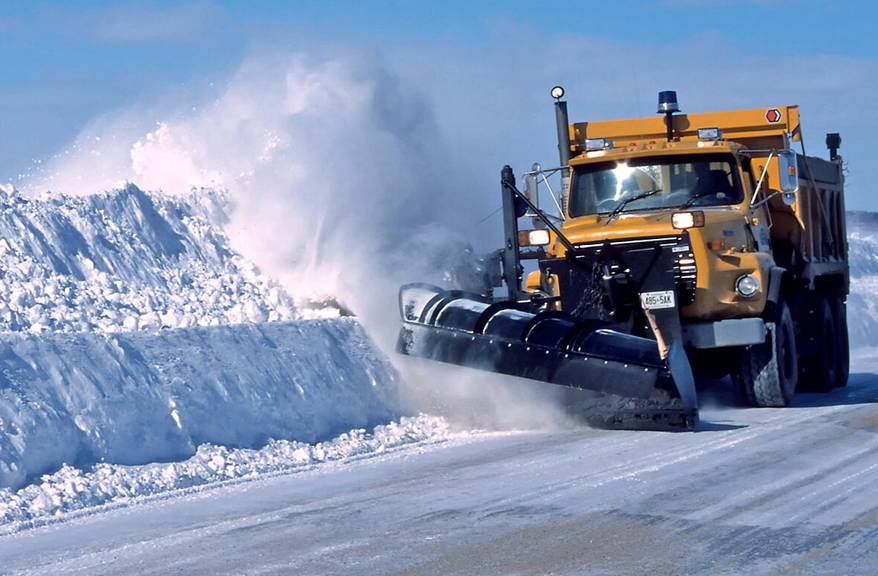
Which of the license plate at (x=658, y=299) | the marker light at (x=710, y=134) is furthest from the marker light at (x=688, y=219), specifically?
the marker light at (x=710, y=134)

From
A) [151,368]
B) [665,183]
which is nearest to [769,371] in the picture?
[665,183]

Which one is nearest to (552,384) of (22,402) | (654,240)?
(654,240)

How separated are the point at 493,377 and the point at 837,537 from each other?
15.9 ft

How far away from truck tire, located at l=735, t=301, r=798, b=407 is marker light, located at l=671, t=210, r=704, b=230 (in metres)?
1.39

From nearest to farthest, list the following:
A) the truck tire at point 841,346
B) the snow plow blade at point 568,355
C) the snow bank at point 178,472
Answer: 1. the snow bank at point 178,472
2. the snow plow blade at point 568,355
3. the truck tire at point 841,346

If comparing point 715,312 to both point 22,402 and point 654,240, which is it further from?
point 22,402

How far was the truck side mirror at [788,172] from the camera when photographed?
1085 cm

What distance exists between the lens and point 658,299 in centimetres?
1004

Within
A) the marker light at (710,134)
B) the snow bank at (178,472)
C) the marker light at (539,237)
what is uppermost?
the marker light at (710,134)

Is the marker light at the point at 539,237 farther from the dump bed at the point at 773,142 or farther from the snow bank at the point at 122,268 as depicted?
the snow bank at the point at 122,268

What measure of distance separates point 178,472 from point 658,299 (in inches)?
167

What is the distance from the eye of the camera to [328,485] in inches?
299

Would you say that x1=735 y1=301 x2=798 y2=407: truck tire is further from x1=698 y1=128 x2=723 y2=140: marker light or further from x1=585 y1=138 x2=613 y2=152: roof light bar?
Result: x1=585 y1=138 x2=613 y2=152: roof light bar

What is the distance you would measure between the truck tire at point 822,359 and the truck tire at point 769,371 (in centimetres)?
196
